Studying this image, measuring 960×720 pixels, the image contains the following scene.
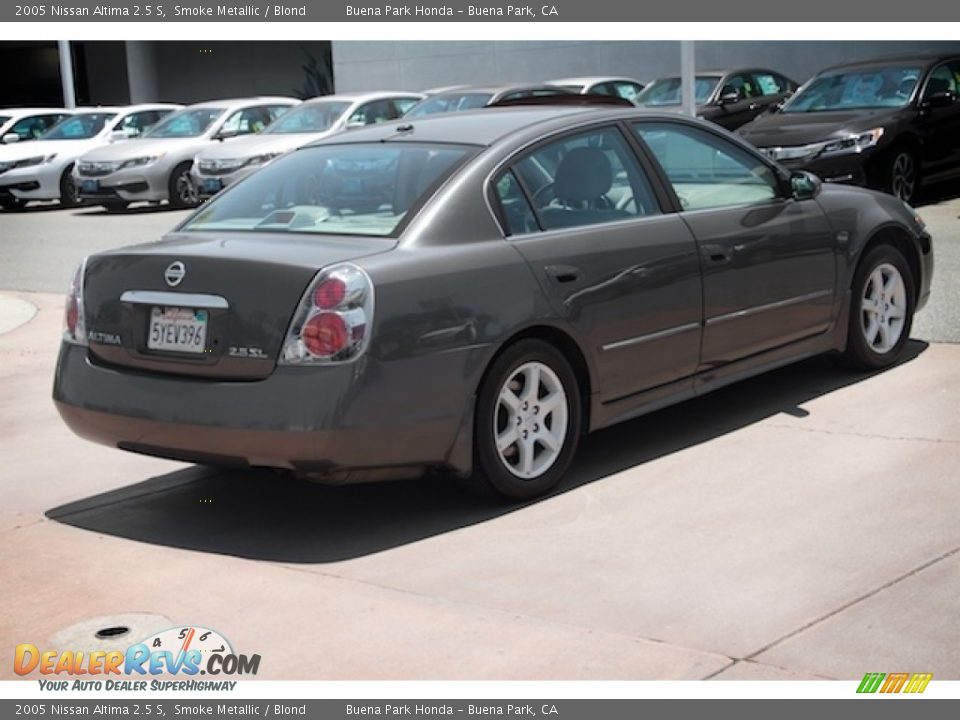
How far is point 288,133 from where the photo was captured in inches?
822

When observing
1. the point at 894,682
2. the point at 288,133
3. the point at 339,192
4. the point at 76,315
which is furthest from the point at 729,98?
the point at 894,682

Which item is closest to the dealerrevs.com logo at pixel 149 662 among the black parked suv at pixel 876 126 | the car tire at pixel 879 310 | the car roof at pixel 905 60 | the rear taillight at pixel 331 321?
the rear taillight at pixel 331 321

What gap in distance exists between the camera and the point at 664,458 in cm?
652

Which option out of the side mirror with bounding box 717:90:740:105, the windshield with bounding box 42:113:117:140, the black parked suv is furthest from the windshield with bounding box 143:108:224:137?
the black parked suv

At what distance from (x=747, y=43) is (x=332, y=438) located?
78.2 ft

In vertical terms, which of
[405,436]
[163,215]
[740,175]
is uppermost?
[740,175]

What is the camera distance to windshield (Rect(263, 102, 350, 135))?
2082cm

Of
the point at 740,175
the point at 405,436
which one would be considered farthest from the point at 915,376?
the point at 405,436

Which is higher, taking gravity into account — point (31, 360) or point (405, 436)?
point (405, 436)

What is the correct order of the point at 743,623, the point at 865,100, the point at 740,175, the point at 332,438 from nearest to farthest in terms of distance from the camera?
the point at 743,623
the point at 332,438
the point at 740,175
the point at 865,100

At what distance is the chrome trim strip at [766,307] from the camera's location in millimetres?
6699

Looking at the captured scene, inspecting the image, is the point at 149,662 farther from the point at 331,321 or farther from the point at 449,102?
the point at 449,102

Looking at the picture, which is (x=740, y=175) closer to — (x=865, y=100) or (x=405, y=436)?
(x=405, y=436)

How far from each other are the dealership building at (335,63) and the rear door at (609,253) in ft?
51.9
